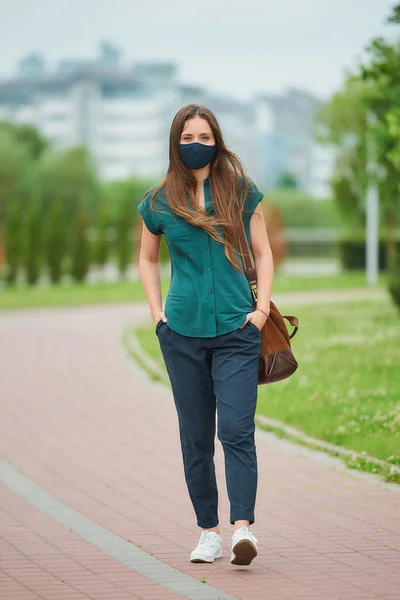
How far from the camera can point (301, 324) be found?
1794 cm

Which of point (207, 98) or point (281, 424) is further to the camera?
point (207, 98)

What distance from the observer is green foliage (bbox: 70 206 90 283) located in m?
32.8

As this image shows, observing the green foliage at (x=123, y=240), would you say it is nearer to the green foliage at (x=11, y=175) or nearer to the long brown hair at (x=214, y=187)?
the green foliage at (x=11, y=175)

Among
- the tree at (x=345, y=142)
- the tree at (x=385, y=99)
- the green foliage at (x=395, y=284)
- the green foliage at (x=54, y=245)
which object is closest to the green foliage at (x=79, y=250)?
the green foliage at (x=54, y=245)

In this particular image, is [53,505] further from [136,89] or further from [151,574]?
[136,89]

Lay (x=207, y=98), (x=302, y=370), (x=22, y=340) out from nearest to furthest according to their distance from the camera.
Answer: (x=302, y=370) < (x=22, y=340) < (x=207, y=98)

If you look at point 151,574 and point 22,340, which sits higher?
point 151,574

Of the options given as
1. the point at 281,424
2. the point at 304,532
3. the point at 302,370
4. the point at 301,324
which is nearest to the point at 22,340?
the point at 301,324

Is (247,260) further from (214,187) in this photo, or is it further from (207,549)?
(207,549)

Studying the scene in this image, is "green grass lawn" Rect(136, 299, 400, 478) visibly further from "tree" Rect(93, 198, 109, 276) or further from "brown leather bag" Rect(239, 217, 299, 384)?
"tree" Rect(93, 198, 109, 276)

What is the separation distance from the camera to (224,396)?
507 cm

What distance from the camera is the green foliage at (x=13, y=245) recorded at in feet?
104

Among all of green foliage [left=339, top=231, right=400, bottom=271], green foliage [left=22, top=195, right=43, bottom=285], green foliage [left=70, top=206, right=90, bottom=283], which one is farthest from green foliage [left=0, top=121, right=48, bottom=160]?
green foliage [left=22, top=195, right=43, bottom=285]

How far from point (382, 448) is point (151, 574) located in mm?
3086
